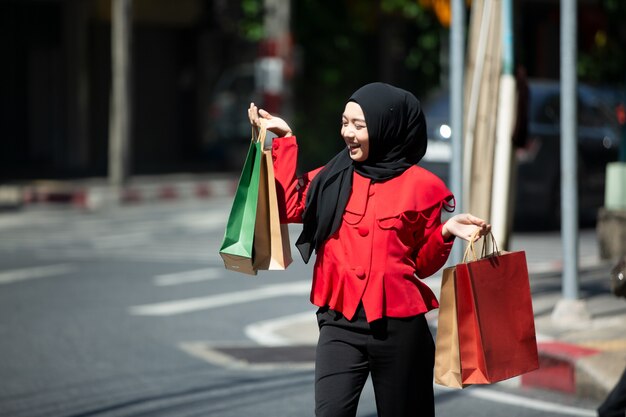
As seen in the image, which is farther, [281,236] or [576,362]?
[576,362]

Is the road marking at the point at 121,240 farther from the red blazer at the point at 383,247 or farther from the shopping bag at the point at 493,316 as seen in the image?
the shopping bag at the point at 493,316

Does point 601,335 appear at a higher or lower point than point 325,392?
lower

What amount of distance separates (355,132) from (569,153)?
4.68 meters

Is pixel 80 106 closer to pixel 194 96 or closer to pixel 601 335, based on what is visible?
pixel 194 96

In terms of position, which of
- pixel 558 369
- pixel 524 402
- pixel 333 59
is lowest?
pixel 524 402

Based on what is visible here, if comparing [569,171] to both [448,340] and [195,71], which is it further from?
[195,71]

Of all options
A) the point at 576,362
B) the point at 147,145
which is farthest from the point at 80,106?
the point at 576,362

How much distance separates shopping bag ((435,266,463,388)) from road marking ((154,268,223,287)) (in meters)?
7.67

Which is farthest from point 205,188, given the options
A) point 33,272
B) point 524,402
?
point 524,402

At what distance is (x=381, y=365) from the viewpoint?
4758 mm

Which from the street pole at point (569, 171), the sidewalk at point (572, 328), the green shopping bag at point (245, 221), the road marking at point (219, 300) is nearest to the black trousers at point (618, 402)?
the sidewalk at point (572, 328)

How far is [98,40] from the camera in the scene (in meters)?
26.9

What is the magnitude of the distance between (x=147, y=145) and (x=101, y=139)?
1.50 meters

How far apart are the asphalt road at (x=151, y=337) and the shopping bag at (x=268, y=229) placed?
2350 mm
